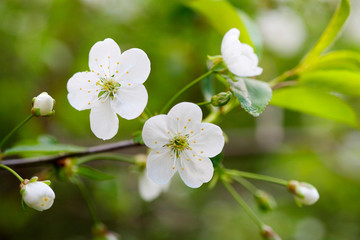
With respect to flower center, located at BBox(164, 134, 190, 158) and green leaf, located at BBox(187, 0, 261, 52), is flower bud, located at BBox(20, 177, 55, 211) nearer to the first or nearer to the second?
flower center, located at BBox(164, 134, 190, 158)

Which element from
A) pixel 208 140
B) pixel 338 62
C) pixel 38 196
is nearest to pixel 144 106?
pixel 208 140

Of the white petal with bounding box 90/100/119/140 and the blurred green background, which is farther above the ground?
the blurred green background

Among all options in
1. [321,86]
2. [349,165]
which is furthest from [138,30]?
[349,165]

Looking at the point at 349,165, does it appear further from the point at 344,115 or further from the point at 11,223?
the point at 11,223

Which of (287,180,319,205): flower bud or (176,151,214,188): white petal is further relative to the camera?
(287,180,319,205): flower bud

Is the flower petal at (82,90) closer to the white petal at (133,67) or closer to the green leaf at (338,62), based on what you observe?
the white petal at (133,67)

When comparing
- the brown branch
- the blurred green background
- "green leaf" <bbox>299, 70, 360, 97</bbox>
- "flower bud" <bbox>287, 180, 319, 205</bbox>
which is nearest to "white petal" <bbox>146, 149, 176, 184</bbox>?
the brown branch
